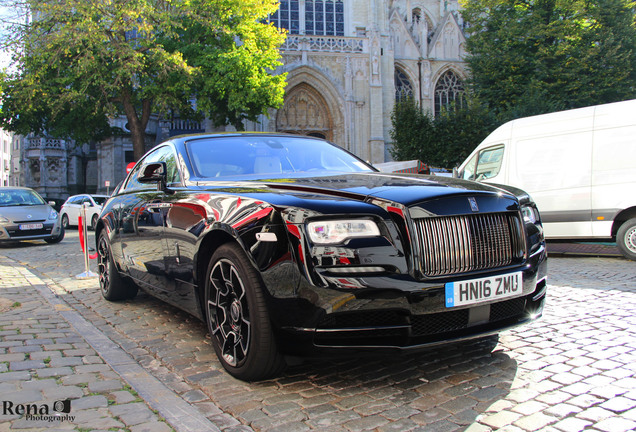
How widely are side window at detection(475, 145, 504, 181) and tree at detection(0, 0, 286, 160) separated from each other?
12.7 m

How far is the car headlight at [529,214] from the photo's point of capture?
3.53 metres

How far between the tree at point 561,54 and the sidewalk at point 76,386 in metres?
25.3

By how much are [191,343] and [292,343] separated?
5.02ft

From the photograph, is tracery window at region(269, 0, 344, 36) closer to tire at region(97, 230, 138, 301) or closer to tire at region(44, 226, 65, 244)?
tire at region(44, 226, 65, 244)

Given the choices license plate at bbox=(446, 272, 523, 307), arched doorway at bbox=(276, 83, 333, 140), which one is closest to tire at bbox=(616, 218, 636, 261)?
license plate at bbox=(446, 272, 523, 307)

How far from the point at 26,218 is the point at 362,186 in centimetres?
1342

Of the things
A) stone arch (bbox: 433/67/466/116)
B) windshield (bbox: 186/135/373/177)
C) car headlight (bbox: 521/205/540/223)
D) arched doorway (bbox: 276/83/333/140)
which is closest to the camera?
car headlight (bbox: 521/205/540/223)

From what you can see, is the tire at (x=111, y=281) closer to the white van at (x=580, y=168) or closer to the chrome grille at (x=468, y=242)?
the chrome grille at (x=468, y=242)

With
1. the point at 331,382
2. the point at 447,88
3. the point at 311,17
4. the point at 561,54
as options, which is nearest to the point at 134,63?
the point at 311,17

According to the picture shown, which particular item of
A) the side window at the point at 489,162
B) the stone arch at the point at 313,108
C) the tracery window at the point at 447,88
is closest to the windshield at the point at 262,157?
the side window at the point at 489,162

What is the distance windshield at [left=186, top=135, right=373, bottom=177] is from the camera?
13.7 feet

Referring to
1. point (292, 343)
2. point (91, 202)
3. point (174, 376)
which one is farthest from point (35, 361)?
point (91, 202)

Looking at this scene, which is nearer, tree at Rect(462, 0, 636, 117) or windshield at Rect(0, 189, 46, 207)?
windshield at Rect(0, 189, 46, 207)

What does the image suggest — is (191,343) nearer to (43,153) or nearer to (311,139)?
(311,139)
